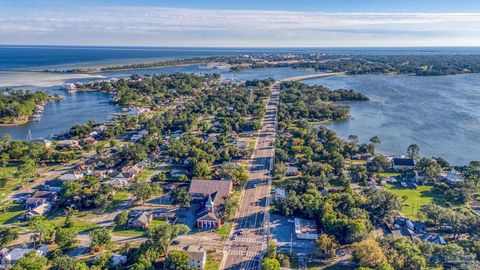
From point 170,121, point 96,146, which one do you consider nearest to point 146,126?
point 170,121

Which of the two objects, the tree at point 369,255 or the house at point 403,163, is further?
the house at point 403,163

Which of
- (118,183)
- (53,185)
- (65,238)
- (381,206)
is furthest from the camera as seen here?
(118,183)

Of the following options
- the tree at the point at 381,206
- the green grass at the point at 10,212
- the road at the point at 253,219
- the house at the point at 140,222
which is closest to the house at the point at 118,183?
the green grass at the point at 10,212

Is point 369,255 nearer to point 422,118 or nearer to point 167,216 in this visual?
point 167,216

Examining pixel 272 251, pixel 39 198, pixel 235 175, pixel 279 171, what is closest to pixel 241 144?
pixel 279 171

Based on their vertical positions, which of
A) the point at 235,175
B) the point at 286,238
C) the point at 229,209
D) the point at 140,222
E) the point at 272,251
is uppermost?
the point at 235,175

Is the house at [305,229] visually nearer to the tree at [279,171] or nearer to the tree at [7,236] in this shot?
the tree at [279,171]
